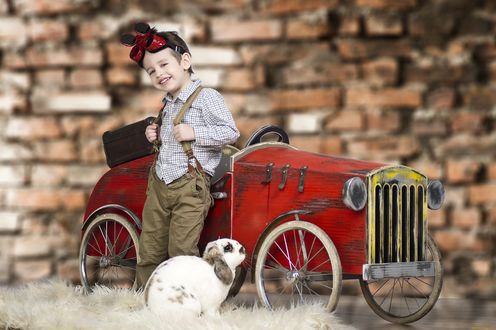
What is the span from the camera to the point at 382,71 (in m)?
3.41

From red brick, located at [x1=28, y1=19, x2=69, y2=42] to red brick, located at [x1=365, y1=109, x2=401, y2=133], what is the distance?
1.23 meters

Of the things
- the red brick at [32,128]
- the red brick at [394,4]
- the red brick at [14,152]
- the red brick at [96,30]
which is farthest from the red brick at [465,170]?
the red brick at [14,152]

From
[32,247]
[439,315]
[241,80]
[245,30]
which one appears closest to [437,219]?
[439,315]

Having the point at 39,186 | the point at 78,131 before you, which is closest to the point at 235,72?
the point at 78,131

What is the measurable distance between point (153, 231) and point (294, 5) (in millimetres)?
1123

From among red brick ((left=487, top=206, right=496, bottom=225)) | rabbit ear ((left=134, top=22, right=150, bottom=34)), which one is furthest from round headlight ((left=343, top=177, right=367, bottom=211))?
red brick ((left=487, top=206, right=496, bottom=225))

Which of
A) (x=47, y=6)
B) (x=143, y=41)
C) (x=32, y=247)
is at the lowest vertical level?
(x=32, y=247)

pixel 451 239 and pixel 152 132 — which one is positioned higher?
pixel 152 132

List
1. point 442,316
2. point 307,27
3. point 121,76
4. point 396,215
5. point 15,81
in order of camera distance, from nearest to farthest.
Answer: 1. point 396,215
2. point 442,316
3. point 307,27
4. point 121,76
5. point 15,81

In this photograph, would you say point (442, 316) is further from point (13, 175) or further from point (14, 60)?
point (14, 60)

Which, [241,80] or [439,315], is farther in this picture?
[241,80]

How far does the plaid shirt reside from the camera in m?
2.69

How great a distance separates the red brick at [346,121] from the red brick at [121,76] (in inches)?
30.2

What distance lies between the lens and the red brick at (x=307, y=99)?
3.43 m
